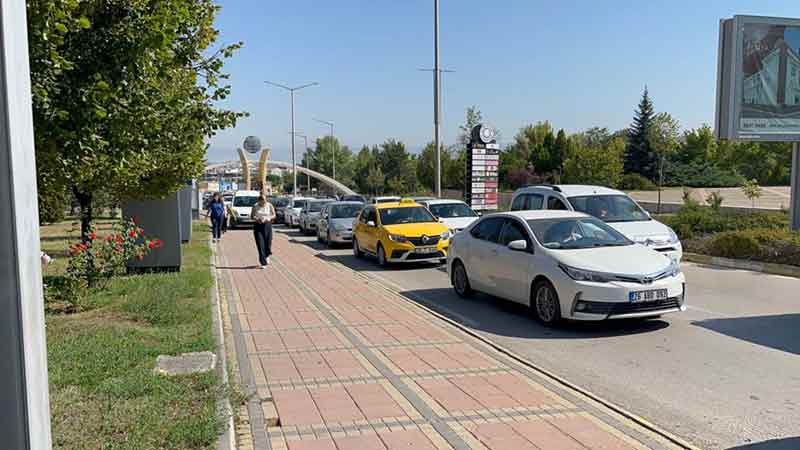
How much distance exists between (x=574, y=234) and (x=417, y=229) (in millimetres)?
6946

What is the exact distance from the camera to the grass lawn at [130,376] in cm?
450

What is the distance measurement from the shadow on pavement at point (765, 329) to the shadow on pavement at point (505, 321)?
2.40ft

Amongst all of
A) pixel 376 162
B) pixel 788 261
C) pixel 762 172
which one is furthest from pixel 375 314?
pixel 376 162

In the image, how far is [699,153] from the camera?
6562 centimetres

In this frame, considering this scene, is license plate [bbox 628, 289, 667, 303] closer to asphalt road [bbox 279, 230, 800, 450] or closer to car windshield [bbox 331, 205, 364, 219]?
asphalt road [bbox 279, 230, 800, 450]

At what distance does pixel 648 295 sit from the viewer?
8156 mm

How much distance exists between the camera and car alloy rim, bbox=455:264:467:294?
11.3 m

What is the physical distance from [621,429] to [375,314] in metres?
4.97

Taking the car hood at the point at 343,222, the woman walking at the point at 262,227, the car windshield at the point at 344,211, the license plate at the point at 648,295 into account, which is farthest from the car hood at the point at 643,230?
the car windshield at the point at 344,211

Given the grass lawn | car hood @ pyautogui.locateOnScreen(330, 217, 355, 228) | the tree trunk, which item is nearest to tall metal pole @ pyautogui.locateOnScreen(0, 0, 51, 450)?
the grass lawn

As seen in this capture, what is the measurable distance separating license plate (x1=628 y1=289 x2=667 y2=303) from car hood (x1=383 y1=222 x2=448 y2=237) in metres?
8.05

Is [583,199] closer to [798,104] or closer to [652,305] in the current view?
[652,305]

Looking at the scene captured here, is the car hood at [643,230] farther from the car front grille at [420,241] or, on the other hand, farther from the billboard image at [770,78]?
the billboard image at [770,78]

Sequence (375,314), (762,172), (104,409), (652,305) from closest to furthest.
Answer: (104,409)
(652,305)
(375,314)
(762,172)
